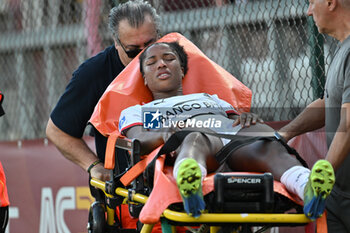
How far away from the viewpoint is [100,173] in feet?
14.2

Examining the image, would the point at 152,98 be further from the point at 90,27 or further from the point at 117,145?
the point at 90,27

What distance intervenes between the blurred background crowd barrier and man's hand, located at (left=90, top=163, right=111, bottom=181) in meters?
1.66

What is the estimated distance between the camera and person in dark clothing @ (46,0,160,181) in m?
4.60

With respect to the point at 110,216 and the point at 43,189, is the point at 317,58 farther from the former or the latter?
the point at 43,189

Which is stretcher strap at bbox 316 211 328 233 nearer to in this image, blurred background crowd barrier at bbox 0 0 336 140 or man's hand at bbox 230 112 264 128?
man's hand at bbox 230 112 264 128

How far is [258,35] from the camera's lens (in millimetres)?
5859

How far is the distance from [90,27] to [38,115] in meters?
1.43

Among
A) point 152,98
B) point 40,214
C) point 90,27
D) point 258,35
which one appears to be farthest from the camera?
point 90,27

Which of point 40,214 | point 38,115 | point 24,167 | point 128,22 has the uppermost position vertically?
point 128,22

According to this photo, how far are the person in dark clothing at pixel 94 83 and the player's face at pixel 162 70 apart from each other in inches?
10.8

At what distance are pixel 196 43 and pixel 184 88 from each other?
2184 mm

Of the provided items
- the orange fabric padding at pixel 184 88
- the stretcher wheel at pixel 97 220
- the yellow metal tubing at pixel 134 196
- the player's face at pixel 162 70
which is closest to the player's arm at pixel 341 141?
the yellow metal tubing at pixel 134 196

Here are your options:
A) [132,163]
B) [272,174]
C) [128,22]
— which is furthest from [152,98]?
[272,174]

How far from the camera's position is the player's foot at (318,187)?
115 inches
